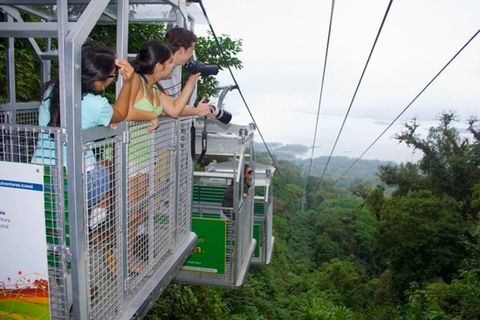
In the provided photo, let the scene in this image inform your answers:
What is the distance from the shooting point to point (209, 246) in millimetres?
3697

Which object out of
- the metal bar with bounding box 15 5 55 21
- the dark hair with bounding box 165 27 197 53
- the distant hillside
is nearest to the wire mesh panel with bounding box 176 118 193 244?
the dark hair with bounding box 165 27 197 53

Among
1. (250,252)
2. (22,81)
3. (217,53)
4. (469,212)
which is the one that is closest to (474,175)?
(469,212)

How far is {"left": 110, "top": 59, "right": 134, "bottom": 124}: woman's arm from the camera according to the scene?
5.46 feet

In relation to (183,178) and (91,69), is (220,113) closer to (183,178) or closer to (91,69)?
(183,178)

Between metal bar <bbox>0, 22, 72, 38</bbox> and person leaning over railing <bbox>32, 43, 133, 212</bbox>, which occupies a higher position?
metal bar <bbox>0, 22, 72, 38</bbox>

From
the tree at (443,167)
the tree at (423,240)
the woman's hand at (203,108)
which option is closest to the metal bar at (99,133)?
the woman's hand at (203,108)

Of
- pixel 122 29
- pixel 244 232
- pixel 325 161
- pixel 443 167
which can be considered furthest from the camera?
pixel 325 161

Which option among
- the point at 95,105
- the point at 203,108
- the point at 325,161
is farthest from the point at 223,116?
the point at 325,161

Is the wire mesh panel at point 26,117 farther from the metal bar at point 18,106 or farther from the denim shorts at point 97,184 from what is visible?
the denim shorts at point 97,184

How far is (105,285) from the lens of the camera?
165 cm

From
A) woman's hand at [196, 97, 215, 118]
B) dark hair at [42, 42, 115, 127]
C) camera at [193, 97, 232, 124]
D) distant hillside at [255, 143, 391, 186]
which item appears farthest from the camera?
distant hillside at [255, 143, 391, 186]

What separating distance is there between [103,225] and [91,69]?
617 mm

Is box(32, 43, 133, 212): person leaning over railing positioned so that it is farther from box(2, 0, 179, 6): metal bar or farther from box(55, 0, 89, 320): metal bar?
box(2, 0, 179, 6): metal bar

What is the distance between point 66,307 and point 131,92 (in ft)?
2.96
